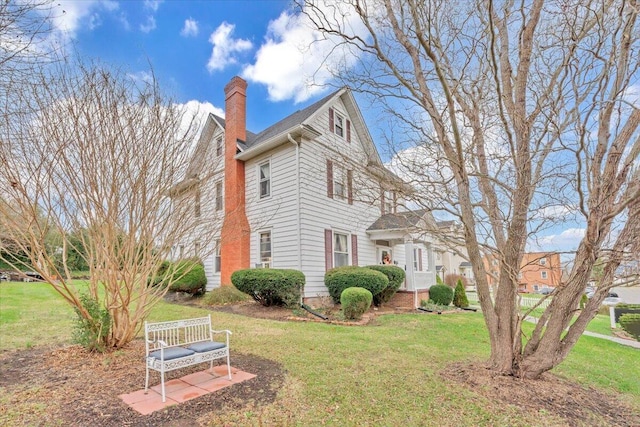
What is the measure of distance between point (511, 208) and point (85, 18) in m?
8.00

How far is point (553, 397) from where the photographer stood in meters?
4.43

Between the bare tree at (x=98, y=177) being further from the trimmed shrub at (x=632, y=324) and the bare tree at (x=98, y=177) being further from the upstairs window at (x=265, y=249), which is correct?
the trimmed shrub at (x=632, y=324)

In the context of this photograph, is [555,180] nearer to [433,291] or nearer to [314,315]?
[314,315]

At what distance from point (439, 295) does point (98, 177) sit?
1406 centimetres

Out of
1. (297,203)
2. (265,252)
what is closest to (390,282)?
(297,203)

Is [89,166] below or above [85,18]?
below

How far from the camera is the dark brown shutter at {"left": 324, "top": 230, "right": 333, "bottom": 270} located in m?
13.1

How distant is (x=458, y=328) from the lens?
9758 millimetres

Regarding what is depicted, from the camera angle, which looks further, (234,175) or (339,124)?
(339,124)

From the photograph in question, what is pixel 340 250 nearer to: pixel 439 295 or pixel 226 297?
pixel 226 297

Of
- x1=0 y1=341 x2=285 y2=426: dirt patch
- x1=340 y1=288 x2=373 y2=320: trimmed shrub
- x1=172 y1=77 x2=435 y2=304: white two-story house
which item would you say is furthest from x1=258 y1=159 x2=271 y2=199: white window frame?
x1=0 y1=341 x2=285 y2=426: dirt patch

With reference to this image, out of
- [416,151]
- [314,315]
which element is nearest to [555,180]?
[416,151]

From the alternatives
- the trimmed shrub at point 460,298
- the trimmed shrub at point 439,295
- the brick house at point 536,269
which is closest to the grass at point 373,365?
the brick house at point 536,269

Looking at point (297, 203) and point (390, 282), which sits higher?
point (297, 203)
